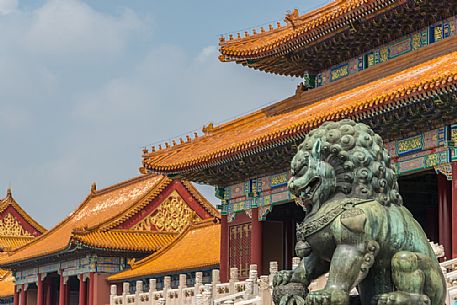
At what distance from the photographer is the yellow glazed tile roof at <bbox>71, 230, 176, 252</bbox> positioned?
3394cm

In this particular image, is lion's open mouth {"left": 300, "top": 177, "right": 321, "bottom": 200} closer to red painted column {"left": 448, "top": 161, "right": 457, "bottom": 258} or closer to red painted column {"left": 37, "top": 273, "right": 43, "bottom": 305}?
red painted column {"left": 448, "top": 161, "right": 457, "bottom": 258}

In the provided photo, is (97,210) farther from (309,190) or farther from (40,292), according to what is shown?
(309,190)

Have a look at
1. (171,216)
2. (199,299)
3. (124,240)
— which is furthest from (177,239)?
(199,299)

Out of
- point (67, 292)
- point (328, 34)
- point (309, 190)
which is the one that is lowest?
point (309, 190)

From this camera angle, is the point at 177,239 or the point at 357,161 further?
the point at 177,239

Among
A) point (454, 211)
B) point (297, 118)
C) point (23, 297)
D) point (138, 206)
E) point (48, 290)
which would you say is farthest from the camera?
point (23, 297)

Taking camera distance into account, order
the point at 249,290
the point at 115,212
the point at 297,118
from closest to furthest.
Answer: the point at 249,290
the point at 297,118
the point at 115,212

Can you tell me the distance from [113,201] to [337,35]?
1829cm

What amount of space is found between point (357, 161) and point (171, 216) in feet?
103

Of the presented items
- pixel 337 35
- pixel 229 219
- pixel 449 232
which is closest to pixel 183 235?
pixel 229 219

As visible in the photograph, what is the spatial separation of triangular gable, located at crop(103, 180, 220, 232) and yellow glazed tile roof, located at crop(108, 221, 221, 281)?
214cm

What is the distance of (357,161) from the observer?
20.7ft

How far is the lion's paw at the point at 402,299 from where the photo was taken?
6035mm

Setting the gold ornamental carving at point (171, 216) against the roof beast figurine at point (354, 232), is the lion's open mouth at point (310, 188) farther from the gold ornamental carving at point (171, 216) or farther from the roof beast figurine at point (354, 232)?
the gold ornamental carving at point (171, 216)
